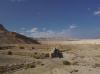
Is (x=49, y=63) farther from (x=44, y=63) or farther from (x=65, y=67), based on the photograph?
(x=65, y=67)

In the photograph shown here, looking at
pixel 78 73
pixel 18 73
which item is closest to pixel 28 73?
pixel 18 73

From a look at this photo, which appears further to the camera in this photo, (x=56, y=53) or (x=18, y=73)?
(x=56, y=53)

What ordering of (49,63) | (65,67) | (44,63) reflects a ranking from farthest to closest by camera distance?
(49,63)
(44,63)
(65,67)

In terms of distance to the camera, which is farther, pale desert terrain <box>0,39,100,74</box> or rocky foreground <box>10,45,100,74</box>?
pale desert terrain <box>0,39,100,74</box>

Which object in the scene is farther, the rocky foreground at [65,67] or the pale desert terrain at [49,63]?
the pale desert terrain at [49,63]

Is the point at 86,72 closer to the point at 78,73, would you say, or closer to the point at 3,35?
the point at 78,73

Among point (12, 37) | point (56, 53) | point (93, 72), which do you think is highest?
point (12, 37)

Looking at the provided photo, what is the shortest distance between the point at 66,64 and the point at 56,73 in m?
7.27

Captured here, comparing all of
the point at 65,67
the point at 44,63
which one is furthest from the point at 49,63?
the point at 65,67

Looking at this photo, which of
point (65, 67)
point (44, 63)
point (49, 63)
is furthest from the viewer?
point (49, 63)

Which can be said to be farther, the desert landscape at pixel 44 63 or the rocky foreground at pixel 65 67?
the desert landscape at pixel 44 63

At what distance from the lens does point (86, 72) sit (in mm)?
23078

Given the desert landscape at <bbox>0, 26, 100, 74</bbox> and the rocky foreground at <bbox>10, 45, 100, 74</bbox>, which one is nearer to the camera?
the rocky foreground at <bbox>10, 45, 100, 74</bbox>

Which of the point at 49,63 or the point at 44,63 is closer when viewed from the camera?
the point at 44,63
